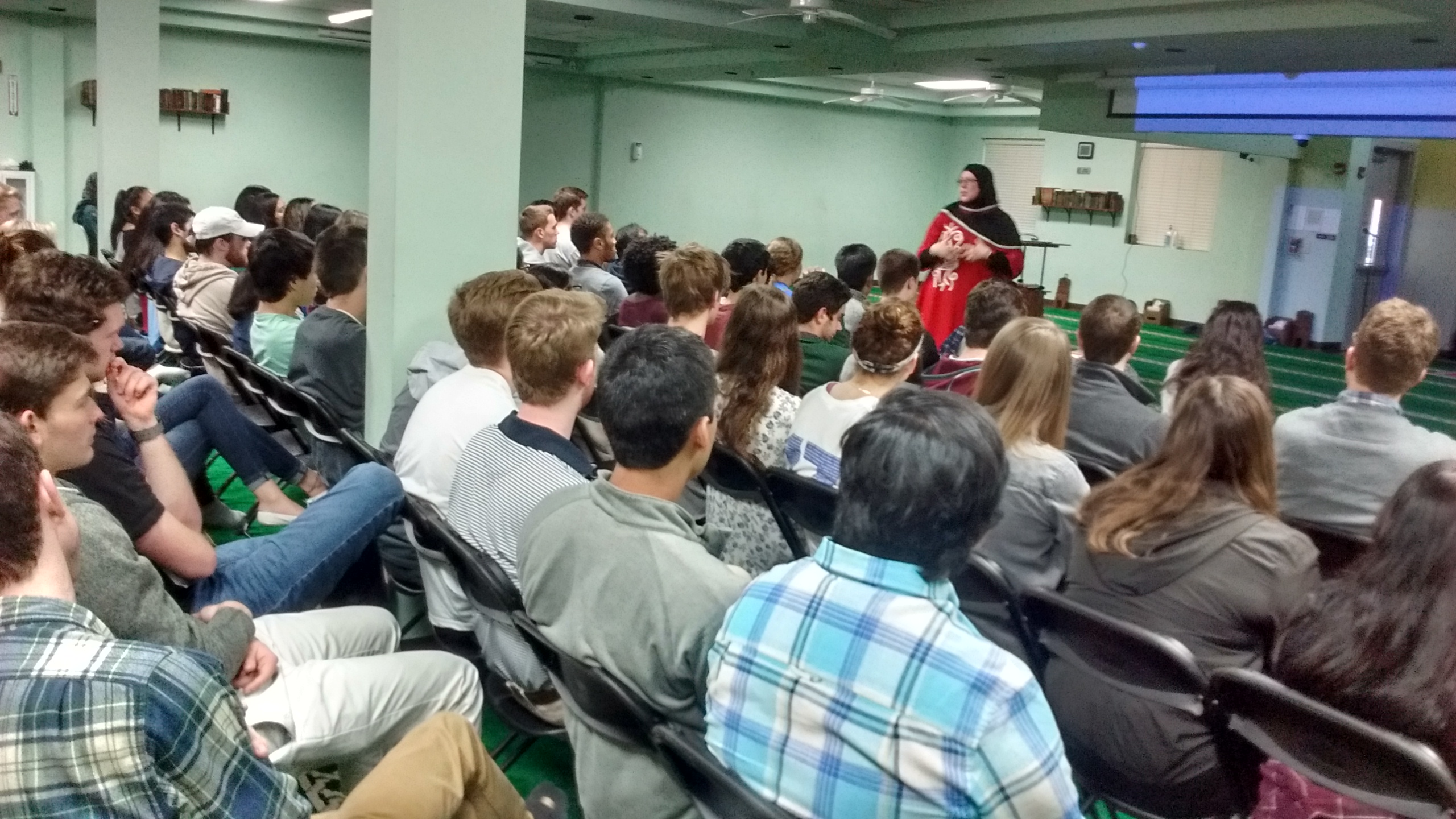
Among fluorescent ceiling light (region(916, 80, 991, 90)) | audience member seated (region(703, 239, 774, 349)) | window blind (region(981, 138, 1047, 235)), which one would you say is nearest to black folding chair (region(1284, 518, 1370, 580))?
audience member seated (region(703, 239, 774, 349))

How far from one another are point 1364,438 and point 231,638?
268cm

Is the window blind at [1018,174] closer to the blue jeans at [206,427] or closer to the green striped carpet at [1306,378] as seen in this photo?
the green striped carpet at [1306,378]

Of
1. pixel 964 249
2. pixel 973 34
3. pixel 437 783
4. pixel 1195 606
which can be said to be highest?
pixel 973 34

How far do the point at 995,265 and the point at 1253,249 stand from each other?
7327mm

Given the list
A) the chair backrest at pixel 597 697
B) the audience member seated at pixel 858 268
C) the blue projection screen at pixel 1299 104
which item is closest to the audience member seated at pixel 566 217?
the audience member seated at pixel 858 268

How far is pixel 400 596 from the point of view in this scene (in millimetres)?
2891

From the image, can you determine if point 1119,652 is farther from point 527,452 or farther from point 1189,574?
point 527,452

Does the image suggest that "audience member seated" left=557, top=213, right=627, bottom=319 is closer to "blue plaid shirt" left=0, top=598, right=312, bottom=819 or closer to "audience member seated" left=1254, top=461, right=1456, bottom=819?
"audience member seated" left=1254, top=461, right=1456, bottom=819

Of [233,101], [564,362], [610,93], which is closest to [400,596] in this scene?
[564,362]

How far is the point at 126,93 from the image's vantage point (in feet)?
23.9

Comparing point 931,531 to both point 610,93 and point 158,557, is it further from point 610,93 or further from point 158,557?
point 610,93

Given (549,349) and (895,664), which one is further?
(549,349)

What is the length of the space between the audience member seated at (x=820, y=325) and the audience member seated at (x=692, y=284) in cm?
32

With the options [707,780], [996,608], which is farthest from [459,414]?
[707,780]
